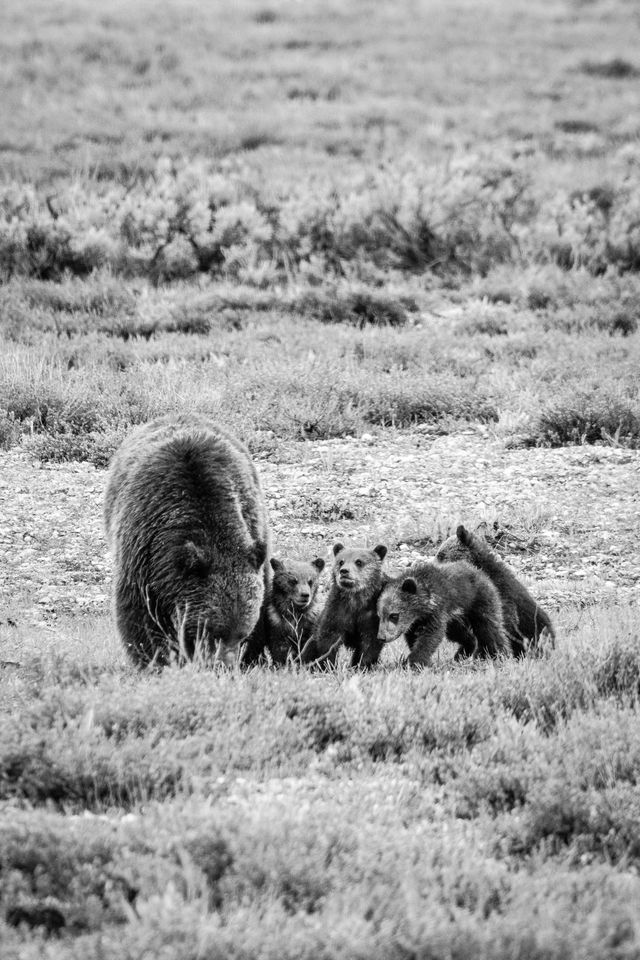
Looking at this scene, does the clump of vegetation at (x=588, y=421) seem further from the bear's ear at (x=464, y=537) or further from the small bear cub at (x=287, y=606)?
the small bear cub at (x=287, y=606)

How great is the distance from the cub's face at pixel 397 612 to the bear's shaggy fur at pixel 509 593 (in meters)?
0.66

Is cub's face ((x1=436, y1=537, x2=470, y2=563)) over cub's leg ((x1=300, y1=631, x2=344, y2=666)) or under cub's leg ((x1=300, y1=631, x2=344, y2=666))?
over

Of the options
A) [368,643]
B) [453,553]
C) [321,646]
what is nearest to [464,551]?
[453,553]

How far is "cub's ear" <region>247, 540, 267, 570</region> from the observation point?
6.55 metres

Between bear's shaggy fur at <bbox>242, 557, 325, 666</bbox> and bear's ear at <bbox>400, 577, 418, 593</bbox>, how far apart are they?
2.59ft

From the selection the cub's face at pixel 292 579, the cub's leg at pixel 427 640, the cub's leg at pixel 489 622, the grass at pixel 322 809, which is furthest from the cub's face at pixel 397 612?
the grass at pixel 322 809

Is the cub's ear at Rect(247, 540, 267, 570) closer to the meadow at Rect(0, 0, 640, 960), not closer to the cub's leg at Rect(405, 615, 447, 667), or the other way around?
the meadow at Rect(0, 0, 640, 960)

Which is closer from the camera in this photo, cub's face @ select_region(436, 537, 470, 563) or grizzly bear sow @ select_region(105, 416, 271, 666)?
grizzly bear sow @ select_region(105, 416, 271, 666)

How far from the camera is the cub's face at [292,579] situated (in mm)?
7551

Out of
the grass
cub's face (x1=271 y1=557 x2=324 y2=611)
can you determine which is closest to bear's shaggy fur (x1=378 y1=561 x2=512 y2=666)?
cub's face (x1=271 y1=557 x2=324 y2=611)

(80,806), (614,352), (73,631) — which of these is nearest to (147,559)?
(73,631)

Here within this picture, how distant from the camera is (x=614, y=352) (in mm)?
13484

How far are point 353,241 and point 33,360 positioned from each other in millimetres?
6988

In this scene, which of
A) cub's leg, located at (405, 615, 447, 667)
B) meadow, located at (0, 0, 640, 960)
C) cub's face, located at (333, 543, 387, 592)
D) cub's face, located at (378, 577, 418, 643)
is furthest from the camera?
cub's face, located at (333, 543, 387, 592)
